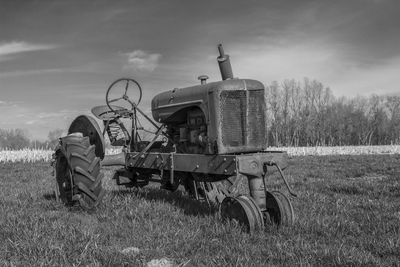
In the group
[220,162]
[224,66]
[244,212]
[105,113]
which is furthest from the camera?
[105,113]

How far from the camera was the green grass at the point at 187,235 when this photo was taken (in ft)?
11.9

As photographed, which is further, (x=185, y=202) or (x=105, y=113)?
(x=105, y=113)

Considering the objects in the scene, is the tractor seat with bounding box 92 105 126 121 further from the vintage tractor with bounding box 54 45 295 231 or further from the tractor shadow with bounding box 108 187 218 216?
the tractor shadow with bounding box 108 187 218 216

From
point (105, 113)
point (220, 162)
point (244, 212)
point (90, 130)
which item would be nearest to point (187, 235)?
point (244, 212)

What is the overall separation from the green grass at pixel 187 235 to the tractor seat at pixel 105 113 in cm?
145

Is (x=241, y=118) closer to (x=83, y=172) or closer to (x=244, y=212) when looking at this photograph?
(x=244, y=212)

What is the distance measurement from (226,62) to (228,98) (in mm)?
618

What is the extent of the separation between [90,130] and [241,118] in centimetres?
278

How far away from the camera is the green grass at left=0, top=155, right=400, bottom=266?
11.9ft

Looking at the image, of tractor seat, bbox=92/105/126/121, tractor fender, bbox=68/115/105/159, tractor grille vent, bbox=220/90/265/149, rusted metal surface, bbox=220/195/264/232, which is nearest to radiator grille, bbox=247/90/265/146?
tractor grille vent, bbox=220/90/265/149

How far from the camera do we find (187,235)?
432 centimetres

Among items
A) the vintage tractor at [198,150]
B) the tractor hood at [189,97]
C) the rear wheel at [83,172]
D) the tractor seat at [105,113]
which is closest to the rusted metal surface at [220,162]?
the vintage tractor at [198,150]

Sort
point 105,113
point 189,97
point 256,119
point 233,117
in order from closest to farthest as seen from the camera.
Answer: point 233,117 < point 256,119 < point 189,97 < point 105,113

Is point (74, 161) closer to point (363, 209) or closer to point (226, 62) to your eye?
point (226, 62)
